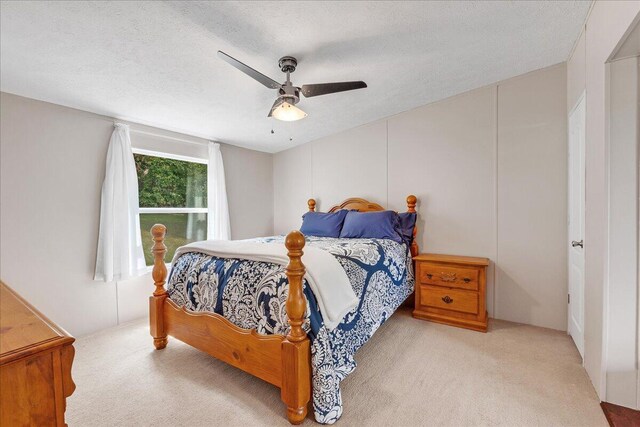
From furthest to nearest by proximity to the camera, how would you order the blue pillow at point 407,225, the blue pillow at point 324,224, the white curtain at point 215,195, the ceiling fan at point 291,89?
1. the white curtain at point 215,195
2. the blue pillow at point 324,224
3. the blue pillow at point 407,225
4. the ceiling fan at point 291,89

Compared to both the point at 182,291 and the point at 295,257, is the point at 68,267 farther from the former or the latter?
the point at 295,257

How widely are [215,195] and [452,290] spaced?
3101 millimetres

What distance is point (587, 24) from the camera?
6.40ft

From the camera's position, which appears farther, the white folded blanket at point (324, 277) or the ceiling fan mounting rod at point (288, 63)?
the ceiling fan mounting rod at point (288, 63)

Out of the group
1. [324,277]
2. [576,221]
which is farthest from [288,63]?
[576,221]

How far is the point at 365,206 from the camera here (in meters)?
3.66

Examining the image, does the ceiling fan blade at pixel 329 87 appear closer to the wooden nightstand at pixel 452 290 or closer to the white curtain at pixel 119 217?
the wooden nightstand at pixel 452 290

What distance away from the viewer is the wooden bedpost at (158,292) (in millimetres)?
2268

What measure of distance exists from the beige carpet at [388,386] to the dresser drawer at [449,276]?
471 millimetres

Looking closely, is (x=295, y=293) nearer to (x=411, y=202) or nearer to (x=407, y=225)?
(x=407, y=225)

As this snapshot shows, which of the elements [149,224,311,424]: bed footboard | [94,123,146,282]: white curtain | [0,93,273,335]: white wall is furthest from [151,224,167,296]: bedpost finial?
[0,93,273,335]: white wall

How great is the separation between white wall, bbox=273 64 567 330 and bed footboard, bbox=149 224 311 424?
7.46 feet

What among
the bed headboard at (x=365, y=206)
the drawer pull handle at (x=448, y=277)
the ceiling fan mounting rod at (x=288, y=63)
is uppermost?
the ceiling fan mounting rod at (x=288, y=63)

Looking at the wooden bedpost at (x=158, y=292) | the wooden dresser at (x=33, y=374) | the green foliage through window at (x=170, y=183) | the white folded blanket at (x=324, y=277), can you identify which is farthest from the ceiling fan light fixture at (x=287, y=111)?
the green foliage through window at (x=170, y=183)
